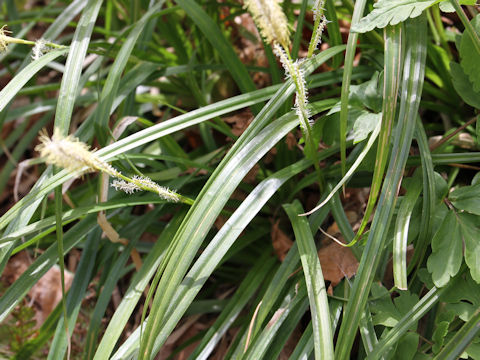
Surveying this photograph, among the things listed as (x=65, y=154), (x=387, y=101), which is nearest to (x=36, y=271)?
(x=65, y=154)

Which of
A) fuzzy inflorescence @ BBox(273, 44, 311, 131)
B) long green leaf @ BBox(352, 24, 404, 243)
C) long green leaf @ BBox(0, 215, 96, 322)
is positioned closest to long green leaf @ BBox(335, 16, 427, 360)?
long green leaf @ BBox(352, 24, 404, 243)

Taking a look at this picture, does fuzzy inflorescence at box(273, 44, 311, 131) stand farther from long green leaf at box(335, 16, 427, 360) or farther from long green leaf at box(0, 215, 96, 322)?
long green leaf at box(0, 215, 96, 322)

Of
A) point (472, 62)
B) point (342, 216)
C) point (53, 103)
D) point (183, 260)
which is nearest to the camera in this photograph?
point (183, 260)

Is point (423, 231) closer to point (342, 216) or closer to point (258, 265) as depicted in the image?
point (342, 216)

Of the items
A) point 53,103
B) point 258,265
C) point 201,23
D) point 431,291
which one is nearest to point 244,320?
point 258,265

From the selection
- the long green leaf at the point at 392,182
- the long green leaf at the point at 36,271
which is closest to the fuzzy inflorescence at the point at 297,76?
the long green leaf at the point at 392,182

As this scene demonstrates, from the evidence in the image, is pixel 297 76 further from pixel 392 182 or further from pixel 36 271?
pixel 36 271

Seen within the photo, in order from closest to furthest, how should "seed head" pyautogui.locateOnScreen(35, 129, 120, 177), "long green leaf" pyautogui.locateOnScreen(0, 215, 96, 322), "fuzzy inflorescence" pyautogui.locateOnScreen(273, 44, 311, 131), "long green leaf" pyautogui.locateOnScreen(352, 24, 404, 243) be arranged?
"seed head" pyautogui.locateOnScreen(35, 129, 120, 177) → "fuzzy inflorescence" pyautogui.locateOnScreen(273, 44, 311, 131) → "long green leaf" pyautogui.locateOnScreen(352, 24, 404, 243) → "long green leaf" pyautogui.locateOnScreen(0, 215, 96, 322)

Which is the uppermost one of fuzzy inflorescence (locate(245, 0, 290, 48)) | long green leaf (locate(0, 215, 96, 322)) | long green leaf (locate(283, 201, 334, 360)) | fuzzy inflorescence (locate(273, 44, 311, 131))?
fuzzy inflorescence (locate(245, 0, 290, 48))

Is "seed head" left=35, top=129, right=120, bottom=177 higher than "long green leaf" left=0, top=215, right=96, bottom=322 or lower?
higher

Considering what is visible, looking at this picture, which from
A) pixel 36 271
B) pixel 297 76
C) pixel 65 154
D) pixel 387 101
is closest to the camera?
pixel 65 154

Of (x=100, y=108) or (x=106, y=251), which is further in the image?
(x=106, y=251)
